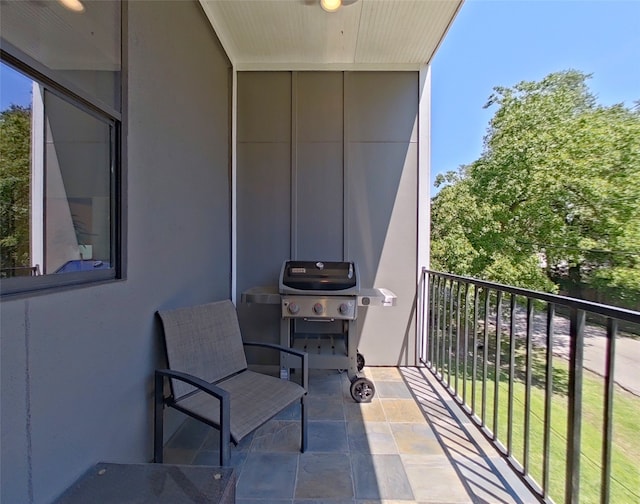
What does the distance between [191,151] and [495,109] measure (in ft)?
30.2

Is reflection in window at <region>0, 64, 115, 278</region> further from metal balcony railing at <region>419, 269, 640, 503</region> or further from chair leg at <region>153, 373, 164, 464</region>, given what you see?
metal balcony railing at <region>419, 269, 640, 503</region>

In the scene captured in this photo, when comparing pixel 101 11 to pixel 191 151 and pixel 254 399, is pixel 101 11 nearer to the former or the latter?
pixel 191 151

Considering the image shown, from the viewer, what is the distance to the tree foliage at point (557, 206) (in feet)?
22.7

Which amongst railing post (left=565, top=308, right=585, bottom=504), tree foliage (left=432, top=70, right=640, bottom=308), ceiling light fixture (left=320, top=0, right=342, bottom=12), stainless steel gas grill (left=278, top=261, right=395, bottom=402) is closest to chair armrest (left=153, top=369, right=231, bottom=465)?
stainless steel gas grill (left=278, top=261, right=395, bottom=402)

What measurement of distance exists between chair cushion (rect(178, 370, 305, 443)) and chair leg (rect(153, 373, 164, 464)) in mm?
A: 114

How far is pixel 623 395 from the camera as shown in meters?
2.98

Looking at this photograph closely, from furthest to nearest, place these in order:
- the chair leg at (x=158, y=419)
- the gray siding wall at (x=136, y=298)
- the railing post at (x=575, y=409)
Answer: the chair leg at (x=158, y=419), the railing post at (x=575, y=409), the gray siding wall at (x=136, y=298)

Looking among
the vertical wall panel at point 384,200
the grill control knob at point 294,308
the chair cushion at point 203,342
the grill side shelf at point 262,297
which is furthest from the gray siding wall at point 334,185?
the chair cushion at point 203,342

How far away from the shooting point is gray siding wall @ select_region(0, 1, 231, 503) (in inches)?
37.0

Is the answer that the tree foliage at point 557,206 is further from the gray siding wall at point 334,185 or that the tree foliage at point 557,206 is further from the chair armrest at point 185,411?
the chair armrest at point 185,411

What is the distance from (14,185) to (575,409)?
2265 millimetres

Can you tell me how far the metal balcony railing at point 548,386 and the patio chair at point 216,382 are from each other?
1.24m

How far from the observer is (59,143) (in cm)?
119

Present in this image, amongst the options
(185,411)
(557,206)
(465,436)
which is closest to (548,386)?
(465,436)
